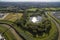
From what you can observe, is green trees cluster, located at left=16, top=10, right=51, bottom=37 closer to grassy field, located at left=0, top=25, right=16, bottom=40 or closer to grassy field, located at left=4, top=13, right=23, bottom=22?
grassy field, located at left=4, top=13, right=23, bottom=22

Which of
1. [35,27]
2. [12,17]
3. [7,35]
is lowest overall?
[7,35]

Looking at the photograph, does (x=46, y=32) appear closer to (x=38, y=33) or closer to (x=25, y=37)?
(x=38, y=33)

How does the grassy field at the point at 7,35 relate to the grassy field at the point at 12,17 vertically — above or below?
below

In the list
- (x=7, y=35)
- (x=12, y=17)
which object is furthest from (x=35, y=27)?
(x=12, y=17)

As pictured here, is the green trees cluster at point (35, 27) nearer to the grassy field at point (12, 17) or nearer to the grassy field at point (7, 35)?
the grassy field at point (12, 17)

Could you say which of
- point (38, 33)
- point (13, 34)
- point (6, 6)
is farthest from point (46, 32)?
point (6, 6)

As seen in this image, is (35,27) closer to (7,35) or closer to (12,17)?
(7,35)

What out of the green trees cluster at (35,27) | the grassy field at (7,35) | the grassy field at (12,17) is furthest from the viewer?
the grassy field at (12,17)

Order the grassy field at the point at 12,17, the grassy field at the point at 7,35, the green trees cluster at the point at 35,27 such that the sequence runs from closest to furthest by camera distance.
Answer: the grassy field at the point at 7,35
the green trees cluster at the point at 35,27
the grassy field at the point at 12,17

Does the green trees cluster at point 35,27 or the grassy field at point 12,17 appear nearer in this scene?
the green trees cluster at point 35,27

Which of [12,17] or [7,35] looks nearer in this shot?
[7,35]

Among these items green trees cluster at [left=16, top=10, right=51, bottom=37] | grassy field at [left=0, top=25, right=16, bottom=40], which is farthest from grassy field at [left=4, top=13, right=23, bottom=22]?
grassy field at [left=0, top=25, right=16, bottom=40]

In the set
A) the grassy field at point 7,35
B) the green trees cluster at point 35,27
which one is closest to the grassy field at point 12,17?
the green trees cluster at point 35,27
